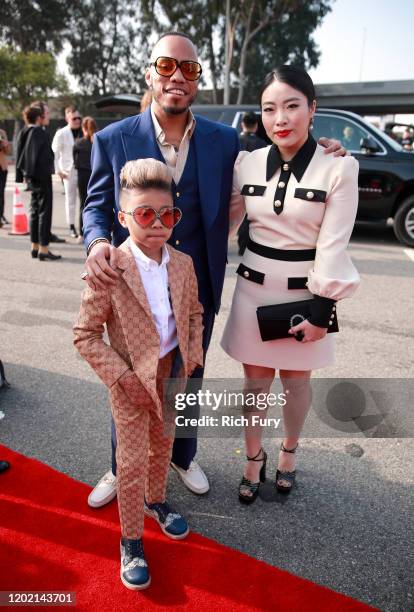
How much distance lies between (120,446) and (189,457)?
2.31ft

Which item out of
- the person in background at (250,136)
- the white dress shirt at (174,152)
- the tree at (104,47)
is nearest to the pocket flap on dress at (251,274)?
the white dress shirt at (174,152)

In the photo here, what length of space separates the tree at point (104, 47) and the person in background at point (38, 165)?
38.1 meters

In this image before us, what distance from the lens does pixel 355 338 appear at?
14.6 feet

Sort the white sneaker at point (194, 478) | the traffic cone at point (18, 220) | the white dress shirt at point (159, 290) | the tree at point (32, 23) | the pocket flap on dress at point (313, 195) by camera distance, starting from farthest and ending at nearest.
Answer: the tree at point (32, 23) < the traffic cone at point (18, 220) < the white sneaker at point (194, 478) < the pocket flap on dress at point (313, 195) < the white dress shirt at point (159, 290)

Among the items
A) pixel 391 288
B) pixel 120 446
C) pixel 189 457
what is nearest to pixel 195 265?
pixel 120 446

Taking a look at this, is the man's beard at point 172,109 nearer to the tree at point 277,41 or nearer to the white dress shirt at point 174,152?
the white dress shirt at point 174,152

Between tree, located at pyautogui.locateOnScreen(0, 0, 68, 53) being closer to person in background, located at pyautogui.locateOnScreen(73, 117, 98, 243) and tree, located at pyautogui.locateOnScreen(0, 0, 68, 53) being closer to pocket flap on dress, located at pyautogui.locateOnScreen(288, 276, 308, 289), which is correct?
person in background, located at pyautogui.locateOnScreen(73, 117, 98, 243)

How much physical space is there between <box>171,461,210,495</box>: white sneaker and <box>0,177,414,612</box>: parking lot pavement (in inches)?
1.6

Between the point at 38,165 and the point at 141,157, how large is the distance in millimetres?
4919

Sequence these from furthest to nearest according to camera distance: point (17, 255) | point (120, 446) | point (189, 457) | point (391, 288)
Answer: point (17, 255), point (391, 288), point (189, 457), point (120, 446)

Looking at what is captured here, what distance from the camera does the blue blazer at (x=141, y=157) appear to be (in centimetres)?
207

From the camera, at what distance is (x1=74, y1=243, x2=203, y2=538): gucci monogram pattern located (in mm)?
1812

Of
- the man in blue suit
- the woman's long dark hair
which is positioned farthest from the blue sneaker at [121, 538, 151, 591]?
the woman's long dark hair

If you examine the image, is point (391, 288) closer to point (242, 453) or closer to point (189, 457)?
point (242, 453)
